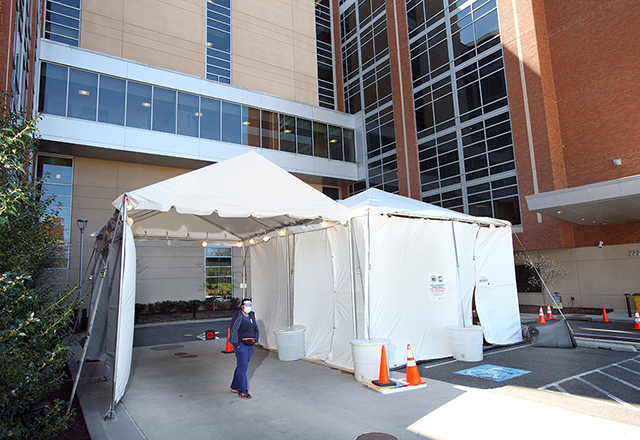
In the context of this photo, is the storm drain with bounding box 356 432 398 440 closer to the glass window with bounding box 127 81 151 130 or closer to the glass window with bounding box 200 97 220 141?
the glass window with bounding box 127 81 151 130

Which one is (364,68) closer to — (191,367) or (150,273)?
(150,273)

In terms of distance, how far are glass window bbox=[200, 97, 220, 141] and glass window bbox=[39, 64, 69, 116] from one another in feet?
23.8

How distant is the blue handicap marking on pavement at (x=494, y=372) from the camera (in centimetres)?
800

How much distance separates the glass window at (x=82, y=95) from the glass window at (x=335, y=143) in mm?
15982

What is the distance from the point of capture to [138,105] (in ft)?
76.0

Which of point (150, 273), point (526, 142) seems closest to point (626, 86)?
point (526, 142)

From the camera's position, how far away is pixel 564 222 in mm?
20984

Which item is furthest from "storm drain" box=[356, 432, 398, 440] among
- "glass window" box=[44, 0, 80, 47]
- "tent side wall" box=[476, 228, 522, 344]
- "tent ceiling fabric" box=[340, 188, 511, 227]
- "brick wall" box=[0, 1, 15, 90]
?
"glass window" box=[44, 0, 80, 47]

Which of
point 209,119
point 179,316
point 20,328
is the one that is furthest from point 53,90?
point 20,328

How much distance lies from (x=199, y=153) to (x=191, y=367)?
55.9 ft

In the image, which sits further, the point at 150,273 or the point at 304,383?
the point at 150,273

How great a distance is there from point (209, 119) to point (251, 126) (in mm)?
2869

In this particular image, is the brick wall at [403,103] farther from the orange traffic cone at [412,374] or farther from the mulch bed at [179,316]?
the orange traffic cone at [412,374]

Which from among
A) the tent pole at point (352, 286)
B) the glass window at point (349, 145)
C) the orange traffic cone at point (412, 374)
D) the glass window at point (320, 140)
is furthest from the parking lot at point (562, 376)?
the glass window at point (349, 145)
